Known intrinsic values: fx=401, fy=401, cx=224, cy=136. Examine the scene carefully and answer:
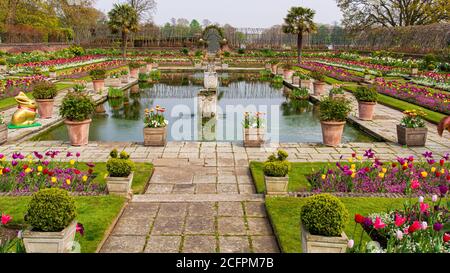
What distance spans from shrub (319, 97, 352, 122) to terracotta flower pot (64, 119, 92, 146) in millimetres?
5909

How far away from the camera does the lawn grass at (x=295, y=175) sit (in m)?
7.14

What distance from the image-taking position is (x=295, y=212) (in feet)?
19.4

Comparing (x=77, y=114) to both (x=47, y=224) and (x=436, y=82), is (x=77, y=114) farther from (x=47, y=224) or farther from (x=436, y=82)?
(x=436, y=82)

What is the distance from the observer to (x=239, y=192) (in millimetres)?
7105

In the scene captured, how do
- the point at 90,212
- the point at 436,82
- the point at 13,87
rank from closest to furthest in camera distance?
the point at 90,212 < the point at 13,87 < the point at 436,82

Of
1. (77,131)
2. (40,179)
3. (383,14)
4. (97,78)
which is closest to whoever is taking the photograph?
(40,179)

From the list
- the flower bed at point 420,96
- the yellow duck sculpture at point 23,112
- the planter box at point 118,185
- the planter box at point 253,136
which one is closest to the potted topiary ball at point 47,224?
the planter box at point 118,185

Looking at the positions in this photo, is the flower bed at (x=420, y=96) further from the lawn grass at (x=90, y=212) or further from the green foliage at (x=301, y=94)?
the lawn grass at (x=90, y=212)

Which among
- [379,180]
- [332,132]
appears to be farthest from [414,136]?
[379,180]

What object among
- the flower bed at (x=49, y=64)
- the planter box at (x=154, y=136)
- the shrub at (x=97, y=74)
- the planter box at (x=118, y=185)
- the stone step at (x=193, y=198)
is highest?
the flower bed at (x=49, y=64)

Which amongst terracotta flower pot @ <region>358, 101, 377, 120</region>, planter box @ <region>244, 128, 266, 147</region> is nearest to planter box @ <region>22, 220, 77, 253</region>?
planter box @ <region>244, 128, 266, 147</region>

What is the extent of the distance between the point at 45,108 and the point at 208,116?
5.43m

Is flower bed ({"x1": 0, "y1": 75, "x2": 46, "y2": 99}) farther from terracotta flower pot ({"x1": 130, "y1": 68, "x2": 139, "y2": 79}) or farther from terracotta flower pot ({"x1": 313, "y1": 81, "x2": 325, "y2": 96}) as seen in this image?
terracotta flower pot ({"x1": 313, "y1": 81, "x2": 325, "y2": 96})

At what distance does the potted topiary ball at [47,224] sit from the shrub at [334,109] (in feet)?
23.6
